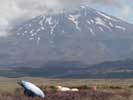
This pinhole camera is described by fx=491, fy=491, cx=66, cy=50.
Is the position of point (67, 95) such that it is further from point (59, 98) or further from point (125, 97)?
point (125, 97)

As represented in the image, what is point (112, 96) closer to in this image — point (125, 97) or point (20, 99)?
point (125, 97)

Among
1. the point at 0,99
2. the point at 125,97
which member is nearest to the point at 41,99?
the point at 0,99

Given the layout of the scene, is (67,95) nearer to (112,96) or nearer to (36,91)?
(36,91)

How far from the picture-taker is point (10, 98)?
25438 mm

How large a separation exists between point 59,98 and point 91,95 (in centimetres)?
328

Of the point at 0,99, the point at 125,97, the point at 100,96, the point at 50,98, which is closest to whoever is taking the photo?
the point at 0,99

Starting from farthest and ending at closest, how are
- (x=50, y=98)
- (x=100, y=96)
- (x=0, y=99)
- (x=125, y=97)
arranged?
(x=125, y=97) < (x=100, y=96) < (x=50, y=98) < (x=0, y=99)

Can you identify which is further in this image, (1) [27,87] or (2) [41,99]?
(1) [27,87]

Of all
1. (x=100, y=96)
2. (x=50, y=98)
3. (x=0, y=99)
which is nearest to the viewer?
(x=0, y=99)

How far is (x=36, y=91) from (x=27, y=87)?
61cm

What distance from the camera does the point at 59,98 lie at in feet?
86.2

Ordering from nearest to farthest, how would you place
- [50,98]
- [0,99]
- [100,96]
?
[0,99] < [50,98] < [100,96]

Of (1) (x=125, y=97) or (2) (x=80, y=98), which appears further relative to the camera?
(1) (x=125, y=97)

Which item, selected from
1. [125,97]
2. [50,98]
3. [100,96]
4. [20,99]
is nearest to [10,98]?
[20,99]
